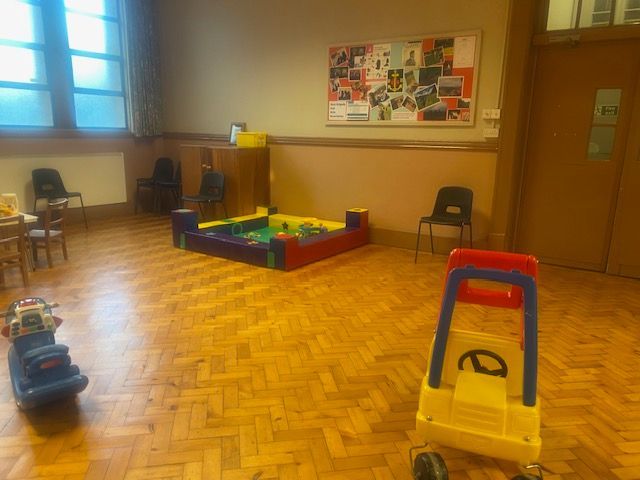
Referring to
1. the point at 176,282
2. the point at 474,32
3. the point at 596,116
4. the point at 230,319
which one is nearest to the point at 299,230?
the point at 176,282

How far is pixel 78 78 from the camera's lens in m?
6.41

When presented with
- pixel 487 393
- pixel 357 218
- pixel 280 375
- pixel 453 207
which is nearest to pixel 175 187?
pixel 357 218

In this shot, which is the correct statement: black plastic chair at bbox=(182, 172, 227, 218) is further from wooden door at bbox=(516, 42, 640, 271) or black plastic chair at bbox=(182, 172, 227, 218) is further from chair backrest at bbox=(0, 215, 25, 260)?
wooden door at bbox=(516, 42, 640, 271)

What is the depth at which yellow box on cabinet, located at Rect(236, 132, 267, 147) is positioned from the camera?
6191mm

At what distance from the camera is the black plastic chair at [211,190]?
19.5 feet

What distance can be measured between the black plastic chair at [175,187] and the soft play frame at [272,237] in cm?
157

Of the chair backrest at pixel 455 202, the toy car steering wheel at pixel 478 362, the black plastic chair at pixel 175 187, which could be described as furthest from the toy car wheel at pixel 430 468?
the black plastic chair at pixel 175 187

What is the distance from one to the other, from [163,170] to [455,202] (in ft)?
14.9

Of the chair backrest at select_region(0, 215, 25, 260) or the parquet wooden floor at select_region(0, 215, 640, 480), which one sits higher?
the chair backrest at select_region(0, 215, 25, 260)

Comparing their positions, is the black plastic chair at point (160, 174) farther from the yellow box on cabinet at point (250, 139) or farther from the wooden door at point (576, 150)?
the wooden door at point (576, 150)

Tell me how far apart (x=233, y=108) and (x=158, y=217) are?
2.00 m

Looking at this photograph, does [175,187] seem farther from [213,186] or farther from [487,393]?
[487,393]

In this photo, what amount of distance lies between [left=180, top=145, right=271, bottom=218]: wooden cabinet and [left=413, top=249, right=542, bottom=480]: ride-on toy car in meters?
4.46

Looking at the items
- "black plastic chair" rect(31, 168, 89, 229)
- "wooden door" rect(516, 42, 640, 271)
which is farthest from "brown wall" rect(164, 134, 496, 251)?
"black plastic chair" rect(31, 168, 89, 229)
